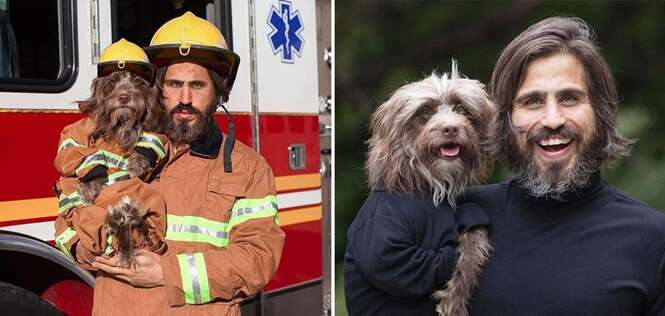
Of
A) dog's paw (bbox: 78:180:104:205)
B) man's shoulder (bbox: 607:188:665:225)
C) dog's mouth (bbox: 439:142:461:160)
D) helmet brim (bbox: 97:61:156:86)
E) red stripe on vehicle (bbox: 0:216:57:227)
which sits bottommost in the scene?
red stripe on vehicle (bbox: 0:216:57:227)

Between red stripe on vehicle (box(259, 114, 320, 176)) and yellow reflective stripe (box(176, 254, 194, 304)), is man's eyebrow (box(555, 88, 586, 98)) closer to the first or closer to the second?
yellow reflective stripe (box(176, 254, 194, 304))

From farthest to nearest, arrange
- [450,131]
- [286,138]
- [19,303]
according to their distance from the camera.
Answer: [286,138] → [19,303] → [450,131]

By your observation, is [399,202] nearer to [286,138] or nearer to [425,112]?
[425,112]

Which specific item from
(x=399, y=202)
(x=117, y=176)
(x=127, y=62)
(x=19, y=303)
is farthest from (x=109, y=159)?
(x=19, y=303)

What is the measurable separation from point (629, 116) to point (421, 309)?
0.66m

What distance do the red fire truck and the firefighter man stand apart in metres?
0.89

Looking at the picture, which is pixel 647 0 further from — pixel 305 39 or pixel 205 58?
pixel 305 39

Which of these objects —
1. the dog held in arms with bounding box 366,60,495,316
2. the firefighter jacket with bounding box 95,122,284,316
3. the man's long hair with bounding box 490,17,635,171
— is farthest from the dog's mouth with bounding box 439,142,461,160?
the firefighter jacket with bounding box 95,122,284,316

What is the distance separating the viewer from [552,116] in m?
1.50

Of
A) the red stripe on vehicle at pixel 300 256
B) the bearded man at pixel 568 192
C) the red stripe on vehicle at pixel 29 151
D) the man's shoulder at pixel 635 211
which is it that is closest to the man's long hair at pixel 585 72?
the bearded man at pixel 568 192

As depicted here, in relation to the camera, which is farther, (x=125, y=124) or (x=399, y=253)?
(x=125, y=124)

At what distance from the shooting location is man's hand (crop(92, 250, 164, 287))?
1.97 m

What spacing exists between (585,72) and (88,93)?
2.01 meters

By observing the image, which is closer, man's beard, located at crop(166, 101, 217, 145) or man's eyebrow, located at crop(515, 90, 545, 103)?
man's eyebrow, located at crop(515, 90, 545, 103)
